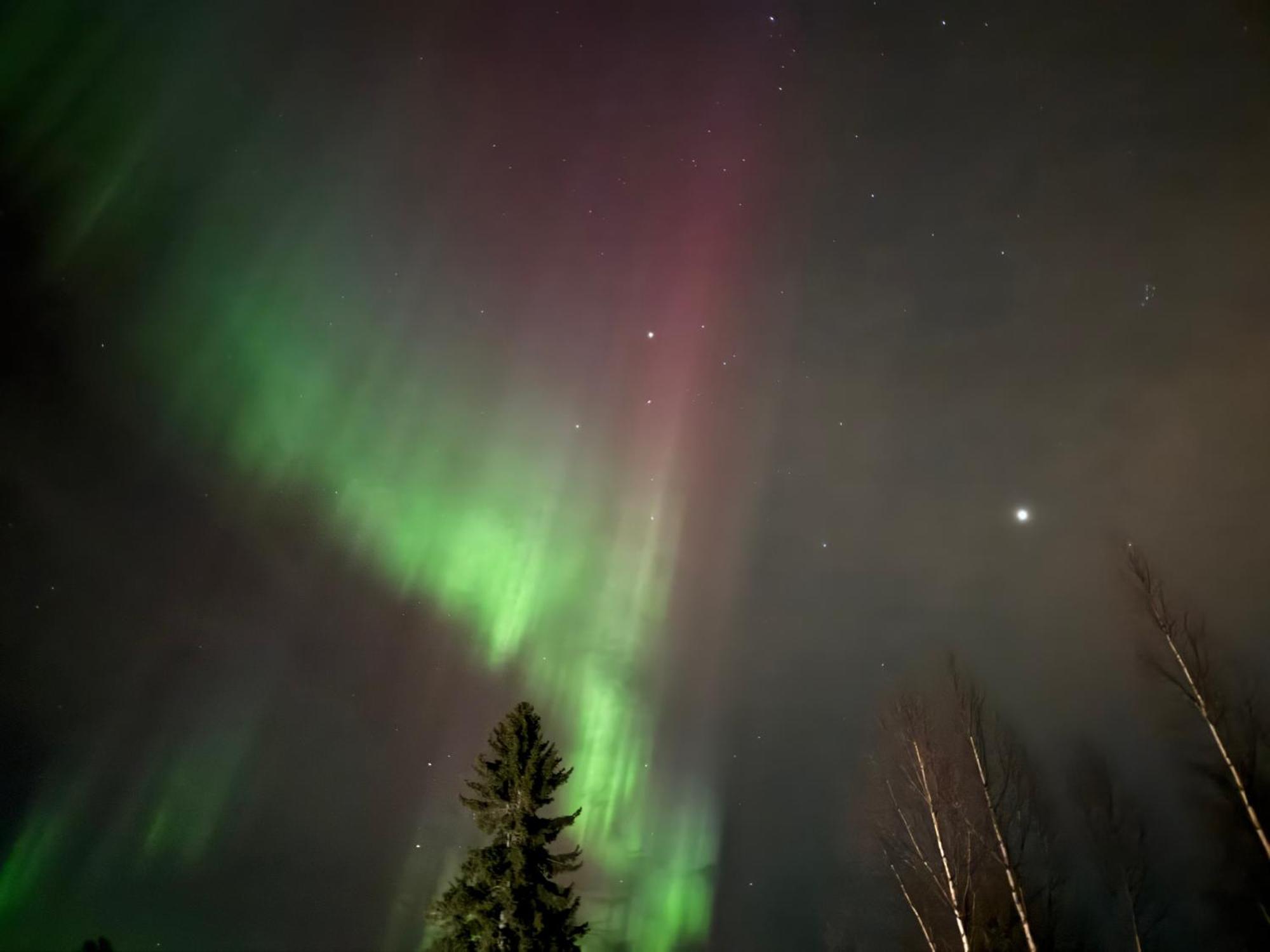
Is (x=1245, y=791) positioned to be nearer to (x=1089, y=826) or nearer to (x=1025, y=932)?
(x=1025, y=932)

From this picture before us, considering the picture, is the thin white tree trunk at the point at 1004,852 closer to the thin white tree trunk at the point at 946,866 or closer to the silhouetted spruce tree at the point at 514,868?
the thin white tree trunk at the point at 946,866

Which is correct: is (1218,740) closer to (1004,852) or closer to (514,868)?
(1004,852)

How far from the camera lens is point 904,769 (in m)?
21.5

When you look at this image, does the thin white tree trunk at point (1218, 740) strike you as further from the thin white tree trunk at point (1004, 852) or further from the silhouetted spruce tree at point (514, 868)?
the silhouetted spruce tree at point (514, 868)

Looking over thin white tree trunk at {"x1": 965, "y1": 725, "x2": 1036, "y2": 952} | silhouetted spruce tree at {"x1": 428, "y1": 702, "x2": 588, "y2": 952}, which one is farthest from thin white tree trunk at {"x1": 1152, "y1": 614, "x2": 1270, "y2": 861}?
silhouetted spruce tree at {"x1": 428, "y1": 702, "x2": 588, "y2": 952}

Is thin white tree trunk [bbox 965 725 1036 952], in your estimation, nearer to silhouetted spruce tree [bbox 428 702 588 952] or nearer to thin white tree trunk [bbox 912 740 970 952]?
thin white tree trunk [bbox 912 740 970 952]

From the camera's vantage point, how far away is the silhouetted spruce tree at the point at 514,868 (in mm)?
16422

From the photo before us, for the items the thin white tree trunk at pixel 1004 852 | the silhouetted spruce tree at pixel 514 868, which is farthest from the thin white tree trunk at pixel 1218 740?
the silhouetted spruce tree at pixel 514 868

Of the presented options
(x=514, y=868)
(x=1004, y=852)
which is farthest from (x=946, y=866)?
(x=514, y=868)

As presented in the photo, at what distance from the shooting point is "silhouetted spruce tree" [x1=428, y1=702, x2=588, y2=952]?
53.9 ft

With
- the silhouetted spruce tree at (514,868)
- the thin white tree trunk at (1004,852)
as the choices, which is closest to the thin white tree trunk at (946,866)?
the thin white tree trunk at (1004,852)

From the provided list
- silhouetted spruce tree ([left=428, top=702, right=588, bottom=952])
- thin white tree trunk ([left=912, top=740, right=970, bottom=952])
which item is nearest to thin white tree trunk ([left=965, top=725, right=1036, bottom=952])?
thin white tree trunk ([left=912, top=740, right=970, bottom=952])

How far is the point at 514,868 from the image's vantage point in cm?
1708

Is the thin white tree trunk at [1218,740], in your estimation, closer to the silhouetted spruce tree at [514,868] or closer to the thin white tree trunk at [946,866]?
the thin white tree trunk at [946,866]
